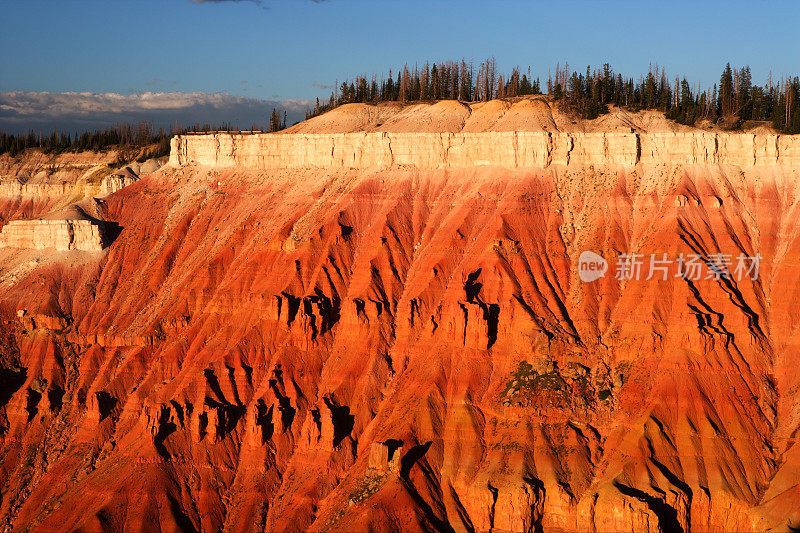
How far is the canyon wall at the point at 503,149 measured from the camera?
111 m

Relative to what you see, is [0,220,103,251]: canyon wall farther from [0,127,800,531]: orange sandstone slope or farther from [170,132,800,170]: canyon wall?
[170,132,800,170]: canyon wall

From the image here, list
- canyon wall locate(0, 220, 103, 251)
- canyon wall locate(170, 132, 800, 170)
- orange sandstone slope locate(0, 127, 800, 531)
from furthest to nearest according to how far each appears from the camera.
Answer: canyon wall locate(0, 220, 103, 251) < canyon wall locate(170, 132, 800, 170) < orange sandstone slope locate(0, 127, 800, 531)

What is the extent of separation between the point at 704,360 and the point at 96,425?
→ 58.3 metres

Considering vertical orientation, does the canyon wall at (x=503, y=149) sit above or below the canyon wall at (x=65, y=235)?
above

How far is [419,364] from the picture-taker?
304ft

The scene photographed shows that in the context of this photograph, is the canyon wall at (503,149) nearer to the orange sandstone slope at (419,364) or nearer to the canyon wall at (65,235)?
the orange sandstone slope at (419,364)

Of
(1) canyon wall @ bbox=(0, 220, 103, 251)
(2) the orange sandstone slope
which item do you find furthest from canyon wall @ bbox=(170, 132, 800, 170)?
(1) canyon wall @ bbox=(0, 220, 103, 251)

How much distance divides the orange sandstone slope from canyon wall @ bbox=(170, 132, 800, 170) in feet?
5.23

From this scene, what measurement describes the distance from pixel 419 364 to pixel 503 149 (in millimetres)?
34336

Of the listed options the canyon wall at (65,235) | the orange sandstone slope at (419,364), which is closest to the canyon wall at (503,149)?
the orange sandstone slope at (419,364)

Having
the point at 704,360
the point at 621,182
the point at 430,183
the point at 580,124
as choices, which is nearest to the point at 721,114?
the point at 580,124

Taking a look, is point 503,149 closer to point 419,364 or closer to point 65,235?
point 419,364

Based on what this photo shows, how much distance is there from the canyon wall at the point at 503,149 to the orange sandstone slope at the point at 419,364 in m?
1.59

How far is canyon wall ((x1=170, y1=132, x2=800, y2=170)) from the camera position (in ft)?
365
